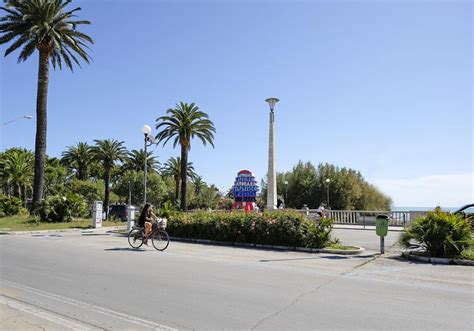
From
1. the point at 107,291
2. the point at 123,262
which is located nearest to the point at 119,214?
the point at 123,262

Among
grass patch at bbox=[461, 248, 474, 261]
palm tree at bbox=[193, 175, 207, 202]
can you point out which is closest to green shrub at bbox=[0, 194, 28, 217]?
grass patch at bbox=[461, 248, 474, 261]

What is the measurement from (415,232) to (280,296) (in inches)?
269

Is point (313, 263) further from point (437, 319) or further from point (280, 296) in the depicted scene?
point (437, 319)

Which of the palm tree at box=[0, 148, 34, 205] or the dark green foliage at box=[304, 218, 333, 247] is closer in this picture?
the dark green foliage at box=[304, 218, 333, 247]

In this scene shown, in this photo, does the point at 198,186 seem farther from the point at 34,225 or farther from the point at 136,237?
the point at 136,237

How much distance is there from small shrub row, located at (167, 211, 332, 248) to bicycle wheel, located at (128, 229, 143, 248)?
309 centimetres

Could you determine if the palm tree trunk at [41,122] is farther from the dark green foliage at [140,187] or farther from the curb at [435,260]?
the dark green foliage at [140,187]

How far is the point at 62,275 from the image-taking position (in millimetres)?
9430

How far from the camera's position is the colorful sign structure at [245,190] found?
2364 centimetres

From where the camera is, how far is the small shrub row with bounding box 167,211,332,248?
47.9 feet

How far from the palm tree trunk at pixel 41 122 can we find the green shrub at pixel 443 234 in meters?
26.5

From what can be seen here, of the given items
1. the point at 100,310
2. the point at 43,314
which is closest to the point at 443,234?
the point at 100,310

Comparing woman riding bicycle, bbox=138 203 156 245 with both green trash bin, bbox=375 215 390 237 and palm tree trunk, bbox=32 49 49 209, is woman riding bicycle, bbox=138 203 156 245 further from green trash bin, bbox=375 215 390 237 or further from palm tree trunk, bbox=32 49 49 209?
palm tree trunk, bbox=32 49 49 209

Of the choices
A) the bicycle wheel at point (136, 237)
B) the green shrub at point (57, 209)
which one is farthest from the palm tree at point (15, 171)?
the bicycle wheel at point (136, 237)
